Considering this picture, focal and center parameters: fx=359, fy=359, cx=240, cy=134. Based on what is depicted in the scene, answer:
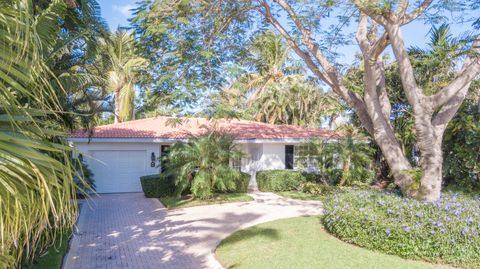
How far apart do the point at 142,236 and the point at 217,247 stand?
2.61 metres

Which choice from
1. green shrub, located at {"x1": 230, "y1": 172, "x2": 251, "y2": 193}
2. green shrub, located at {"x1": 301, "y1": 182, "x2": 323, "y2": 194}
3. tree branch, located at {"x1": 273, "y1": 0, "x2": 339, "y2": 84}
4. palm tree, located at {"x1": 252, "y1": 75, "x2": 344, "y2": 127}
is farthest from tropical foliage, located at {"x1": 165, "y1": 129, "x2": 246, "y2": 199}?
palm tree, located at {"x1": 252, "y1": 75, "x2": 344, "y2": 127}

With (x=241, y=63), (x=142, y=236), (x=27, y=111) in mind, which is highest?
(x=241, y=63)

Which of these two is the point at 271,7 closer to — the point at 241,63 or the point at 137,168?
the point at 241,63

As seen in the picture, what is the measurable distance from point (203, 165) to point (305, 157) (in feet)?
22.8

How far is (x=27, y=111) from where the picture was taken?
8.49 feet

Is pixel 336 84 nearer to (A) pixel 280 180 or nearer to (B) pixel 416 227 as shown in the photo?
(B) pixel 416 227

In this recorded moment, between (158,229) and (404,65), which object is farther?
(158,229)

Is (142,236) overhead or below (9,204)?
below

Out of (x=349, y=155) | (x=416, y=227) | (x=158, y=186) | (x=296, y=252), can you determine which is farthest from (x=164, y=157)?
(x=416, y=227)

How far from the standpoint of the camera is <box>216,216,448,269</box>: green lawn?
25.0 feet

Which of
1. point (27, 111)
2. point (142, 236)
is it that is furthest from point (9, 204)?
point (142, 236)

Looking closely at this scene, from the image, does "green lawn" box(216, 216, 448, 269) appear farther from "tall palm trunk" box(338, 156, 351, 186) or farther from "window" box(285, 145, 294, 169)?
"window" box(285, 145, 294, 169)

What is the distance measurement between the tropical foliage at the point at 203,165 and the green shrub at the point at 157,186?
2075 mm

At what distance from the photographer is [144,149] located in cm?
2033
